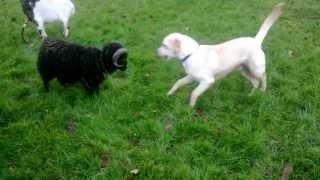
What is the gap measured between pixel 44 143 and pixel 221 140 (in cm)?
202

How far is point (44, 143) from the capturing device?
4.43m

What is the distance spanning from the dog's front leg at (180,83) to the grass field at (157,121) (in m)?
0.14

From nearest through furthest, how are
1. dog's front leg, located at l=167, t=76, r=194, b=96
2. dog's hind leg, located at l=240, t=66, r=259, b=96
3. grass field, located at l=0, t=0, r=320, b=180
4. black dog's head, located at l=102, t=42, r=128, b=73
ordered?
grass field, located at l=0, t=0, r=320, b=180 → black dog's head, located at l=102, t=42, r=128, b=73 → dog's front leg, located at l=167, t=76, r=194, b=96 → dog's hind leg, located at l=240, t=66, r=259, b=96

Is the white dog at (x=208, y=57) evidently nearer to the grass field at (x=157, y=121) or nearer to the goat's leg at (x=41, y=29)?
the grass field at (x=157, y=121)

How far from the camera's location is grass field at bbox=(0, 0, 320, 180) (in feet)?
13.5

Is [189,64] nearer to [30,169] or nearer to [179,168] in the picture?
[179,168]

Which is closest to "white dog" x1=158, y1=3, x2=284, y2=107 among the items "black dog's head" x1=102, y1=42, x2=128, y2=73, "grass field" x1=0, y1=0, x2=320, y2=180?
"grass field" x1=0, y1=0, x2=320, y2=180

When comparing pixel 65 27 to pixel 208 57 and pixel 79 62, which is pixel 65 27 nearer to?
pixel 79 62

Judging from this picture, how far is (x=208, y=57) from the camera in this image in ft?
16.3

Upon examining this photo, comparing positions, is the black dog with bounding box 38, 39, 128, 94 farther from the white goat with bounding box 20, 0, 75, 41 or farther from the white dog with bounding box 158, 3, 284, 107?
the white goat with bounding box 20, 0, 75, 41

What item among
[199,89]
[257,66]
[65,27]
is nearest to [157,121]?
[199,89]

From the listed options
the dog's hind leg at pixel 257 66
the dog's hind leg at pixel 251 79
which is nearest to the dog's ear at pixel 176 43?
the dog's hind leg at pixel 257 66

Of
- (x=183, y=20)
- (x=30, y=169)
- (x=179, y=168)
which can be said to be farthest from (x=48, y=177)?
(x=183, y=20)

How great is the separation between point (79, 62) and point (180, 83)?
136cm
